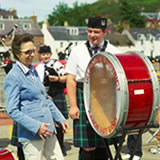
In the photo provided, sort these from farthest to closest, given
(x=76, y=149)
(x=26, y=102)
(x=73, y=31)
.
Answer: (x=73, y=31), (x=76, y=149), (x=26, y=102)

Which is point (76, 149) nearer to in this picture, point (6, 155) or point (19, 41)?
point (6, 155)

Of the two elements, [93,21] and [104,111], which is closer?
[104,111]

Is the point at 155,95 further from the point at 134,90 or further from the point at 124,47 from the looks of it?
the point at 124,47

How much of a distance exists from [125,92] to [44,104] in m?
0.73

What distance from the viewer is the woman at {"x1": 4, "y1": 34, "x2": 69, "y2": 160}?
271 cm

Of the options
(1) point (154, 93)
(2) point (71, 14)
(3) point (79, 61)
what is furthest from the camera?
(2) point (71, 14)

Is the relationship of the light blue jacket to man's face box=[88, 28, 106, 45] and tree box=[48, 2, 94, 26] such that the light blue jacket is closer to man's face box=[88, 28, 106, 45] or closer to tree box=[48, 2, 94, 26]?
man's face box=[88, 28, 106, 45]

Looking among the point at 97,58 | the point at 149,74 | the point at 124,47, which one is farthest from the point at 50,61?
the point at 124,47

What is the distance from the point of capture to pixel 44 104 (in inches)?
113

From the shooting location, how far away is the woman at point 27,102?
2707 mm

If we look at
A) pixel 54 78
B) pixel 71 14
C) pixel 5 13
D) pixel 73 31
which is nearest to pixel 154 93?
pixel 54 78

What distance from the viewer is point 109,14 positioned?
17888 cm

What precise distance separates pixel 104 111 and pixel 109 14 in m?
180

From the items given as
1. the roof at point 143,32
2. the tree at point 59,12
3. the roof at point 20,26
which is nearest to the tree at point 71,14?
the tree at point 59,12
